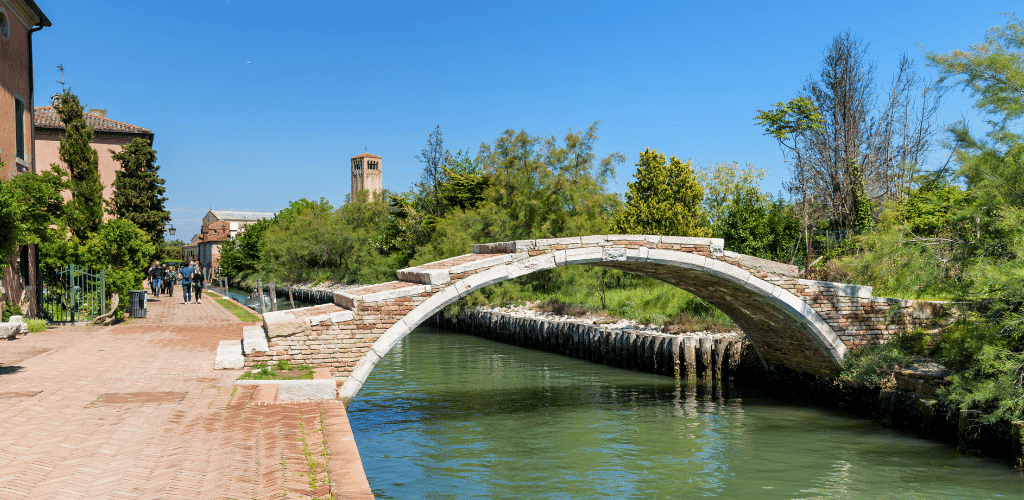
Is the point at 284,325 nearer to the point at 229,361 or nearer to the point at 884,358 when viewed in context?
the point at 229,361

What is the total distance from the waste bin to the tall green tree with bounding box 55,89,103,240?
196 centimetres

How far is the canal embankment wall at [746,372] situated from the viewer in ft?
33.2

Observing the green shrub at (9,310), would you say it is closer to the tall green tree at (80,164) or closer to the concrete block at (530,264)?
the tall green tree at (80,164)

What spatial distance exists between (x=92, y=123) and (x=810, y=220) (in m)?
29.1

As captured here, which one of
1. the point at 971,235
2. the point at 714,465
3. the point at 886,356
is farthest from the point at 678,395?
the point at 971,235

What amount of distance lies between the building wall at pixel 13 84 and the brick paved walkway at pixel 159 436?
22.3 feet

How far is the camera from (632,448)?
10.7 meters

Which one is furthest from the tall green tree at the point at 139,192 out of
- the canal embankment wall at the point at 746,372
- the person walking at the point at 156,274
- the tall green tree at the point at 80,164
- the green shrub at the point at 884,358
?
the green shrub at the point at 884,358

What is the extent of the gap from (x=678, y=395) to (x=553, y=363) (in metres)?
5.51

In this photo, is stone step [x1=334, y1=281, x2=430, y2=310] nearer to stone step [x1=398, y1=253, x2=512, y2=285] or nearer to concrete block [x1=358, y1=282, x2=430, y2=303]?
concrete block [x1=358, y1=282, x2=430, y2=303]

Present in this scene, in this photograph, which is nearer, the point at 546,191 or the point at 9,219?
the point at 9,219

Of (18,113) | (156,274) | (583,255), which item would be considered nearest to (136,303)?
(18,113)

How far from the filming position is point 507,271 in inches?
457

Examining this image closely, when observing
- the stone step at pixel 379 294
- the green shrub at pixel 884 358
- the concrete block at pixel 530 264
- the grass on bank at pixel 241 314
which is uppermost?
the concrete block at pixel 530 264
